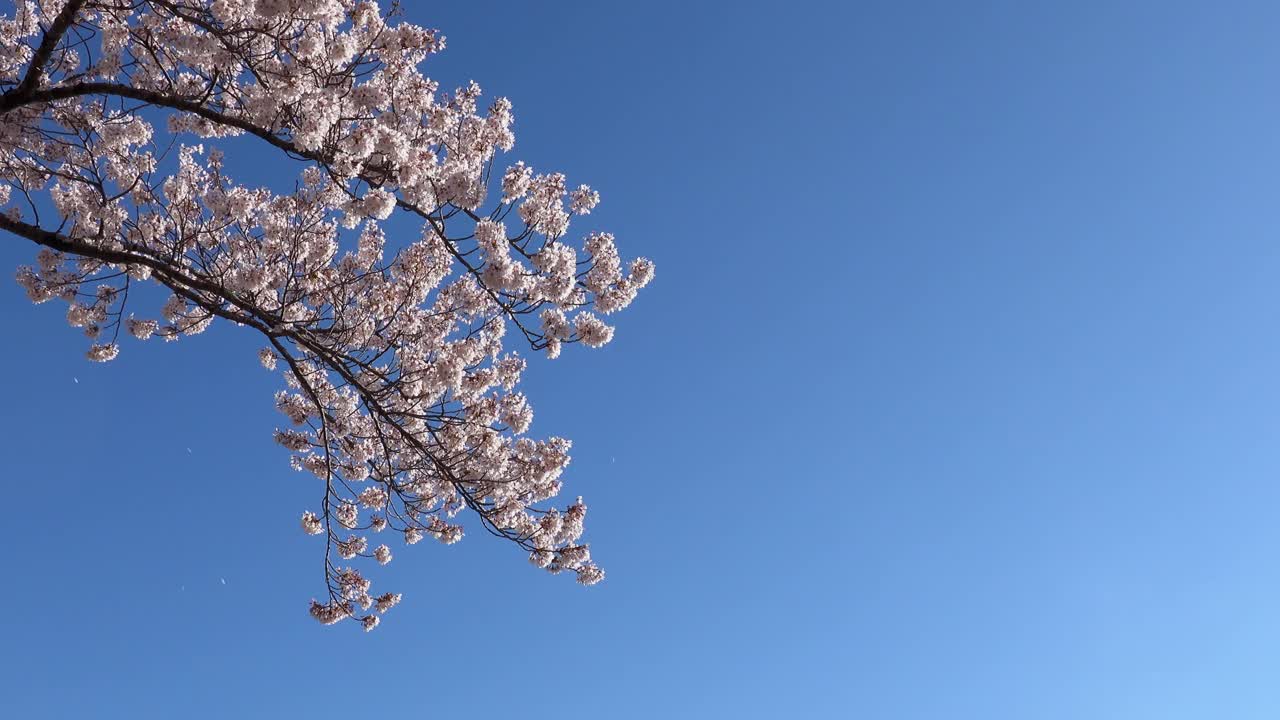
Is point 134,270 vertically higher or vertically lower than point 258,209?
lower

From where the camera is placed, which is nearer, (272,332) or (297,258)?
(272,332)

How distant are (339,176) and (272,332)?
1958 mm

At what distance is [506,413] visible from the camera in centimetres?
1282

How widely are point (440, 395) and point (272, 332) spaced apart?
2.66 metres

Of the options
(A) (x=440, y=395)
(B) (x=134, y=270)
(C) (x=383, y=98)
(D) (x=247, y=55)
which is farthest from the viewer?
(A) (x=440, y=395)

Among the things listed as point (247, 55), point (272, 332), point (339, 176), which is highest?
point (247, 55)

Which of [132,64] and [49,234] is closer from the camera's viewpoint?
[49,234]

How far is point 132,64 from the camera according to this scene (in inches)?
389

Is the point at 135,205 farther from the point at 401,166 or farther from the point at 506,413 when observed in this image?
the point at 506,413

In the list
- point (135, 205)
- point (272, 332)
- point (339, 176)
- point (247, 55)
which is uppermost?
point (135, 205)

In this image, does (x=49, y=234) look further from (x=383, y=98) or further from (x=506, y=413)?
(x=506, y=413)

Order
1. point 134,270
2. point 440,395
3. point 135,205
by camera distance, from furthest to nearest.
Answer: point 440,395, point 135,205, point 134,270

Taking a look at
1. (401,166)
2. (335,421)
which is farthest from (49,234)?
(335,421)

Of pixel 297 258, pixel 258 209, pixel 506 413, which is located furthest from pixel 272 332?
pixel 506 413
